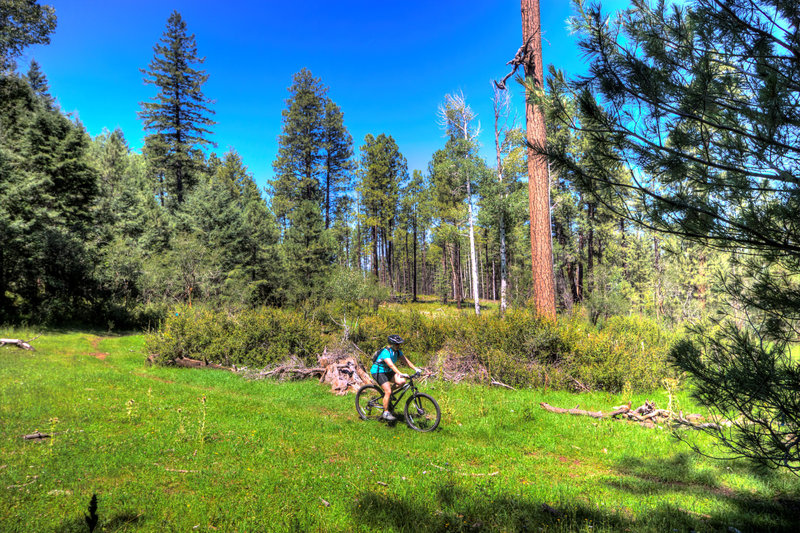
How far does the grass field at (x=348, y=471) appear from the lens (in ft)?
12.4

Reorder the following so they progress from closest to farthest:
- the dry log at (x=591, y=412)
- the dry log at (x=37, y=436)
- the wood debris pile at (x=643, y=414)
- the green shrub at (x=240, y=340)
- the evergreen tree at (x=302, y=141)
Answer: the dry log at (x=37, y=436) → the wood debris pile at (x=643, y=414) → the dry log at (x=591, y=412) → the green shrub at (x=240, y=340) → the evergreen tree at (x=302, y=141)

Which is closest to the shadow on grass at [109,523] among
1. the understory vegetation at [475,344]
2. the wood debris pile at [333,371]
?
the wood debris pile at [333,371]

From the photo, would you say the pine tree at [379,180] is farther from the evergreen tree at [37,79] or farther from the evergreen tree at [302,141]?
the evergreen tree at [37,79]

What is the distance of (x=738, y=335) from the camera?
3.20 m

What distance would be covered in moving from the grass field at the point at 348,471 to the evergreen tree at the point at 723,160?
6.04ft

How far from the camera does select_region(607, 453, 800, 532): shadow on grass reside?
3783 millimetres

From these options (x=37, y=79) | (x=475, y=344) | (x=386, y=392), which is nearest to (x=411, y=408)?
(x=386, y=392)

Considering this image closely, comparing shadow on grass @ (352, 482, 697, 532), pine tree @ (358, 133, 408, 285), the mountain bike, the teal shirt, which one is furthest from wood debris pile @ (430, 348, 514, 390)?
pine tree @ (358, 133, 408, 285)

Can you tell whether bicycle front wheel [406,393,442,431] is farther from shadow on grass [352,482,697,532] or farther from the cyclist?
shadow on grass [352,482,697,532]

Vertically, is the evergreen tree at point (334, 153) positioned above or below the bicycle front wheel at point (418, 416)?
above

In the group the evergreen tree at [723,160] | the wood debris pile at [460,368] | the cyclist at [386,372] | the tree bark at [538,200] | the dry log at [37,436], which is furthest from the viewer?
the wood debris pile at [460,368]

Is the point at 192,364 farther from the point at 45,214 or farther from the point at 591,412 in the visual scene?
the point at 591,412

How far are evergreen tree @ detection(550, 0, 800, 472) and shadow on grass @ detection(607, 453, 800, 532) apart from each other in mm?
1196

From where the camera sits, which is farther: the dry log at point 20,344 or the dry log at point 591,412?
the dry log at point 20,344
